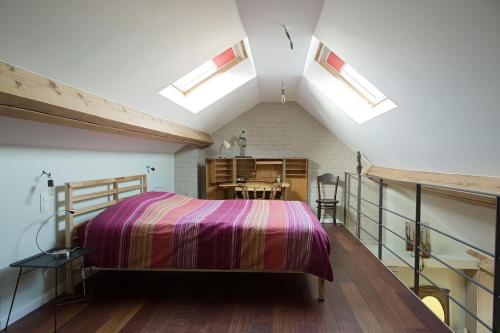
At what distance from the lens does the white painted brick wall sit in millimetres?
5406

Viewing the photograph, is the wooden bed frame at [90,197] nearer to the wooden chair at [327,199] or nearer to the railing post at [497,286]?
the railing post at [497,286]

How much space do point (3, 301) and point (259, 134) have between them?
13.9 feet

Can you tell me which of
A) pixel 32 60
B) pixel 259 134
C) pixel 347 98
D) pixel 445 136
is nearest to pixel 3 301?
pixel 32 60

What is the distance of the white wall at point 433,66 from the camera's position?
4.94 ft

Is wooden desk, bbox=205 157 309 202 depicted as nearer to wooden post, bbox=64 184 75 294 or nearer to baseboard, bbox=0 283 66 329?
wooden post, bbox=64 184 75 294

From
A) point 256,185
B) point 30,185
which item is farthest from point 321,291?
point 256,185

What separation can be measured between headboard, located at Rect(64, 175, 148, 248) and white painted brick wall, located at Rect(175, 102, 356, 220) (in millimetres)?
2032

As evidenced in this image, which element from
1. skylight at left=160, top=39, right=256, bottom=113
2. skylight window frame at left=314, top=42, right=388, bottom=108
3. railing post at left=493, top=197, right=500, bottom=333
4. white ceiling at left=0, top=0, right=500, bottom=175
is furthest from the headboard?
railing post at left=493, top=197, right=500, bottom=333

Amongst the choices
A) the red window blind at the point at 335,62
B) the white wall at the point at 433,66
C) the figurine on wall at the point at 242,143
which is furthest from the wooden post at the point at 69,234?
the figurine on wall at the point at 242,143

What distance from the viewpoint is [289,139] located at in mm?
5508

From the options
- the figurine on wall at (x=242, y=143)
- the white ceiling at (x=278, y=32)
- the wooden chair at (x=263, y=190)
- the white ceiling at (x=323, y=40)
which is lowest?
the wooden chair at (x=263, y=190)

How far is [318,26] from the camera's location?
251cm

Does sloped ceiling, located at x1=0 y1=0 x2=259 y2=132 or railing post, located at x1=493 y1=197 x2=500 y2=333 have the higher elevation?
sloped ceiling, located at x1=0 y1=0 x2=259 y2=132

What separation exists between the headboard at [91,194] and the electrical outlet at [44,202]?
135 millimetres
